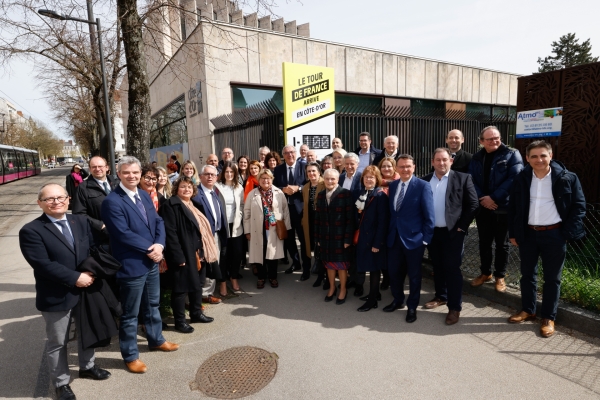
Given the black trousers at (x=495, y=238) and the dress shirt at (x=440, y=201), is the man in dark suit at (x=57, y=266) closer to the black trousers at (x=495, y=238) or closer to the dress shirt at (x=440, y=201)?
the dress shirt at (x=440, y=201)

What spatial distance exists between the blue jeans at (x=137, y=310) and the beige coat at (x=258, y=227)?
1.90 metres

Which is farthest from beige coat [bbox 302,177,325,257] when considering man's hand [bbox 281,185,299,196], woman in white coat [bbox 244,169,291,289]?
woman in white coat [bbox 244,169,291,289]

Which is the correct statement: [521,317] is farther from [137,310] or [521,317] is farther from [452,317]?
[137,310]

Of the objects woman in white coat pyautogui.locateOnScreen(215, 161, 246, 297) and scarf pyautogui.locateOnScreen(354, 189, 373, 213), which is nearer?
scarf pyautogui.locateOnScreen(354, 189, 373, 213)

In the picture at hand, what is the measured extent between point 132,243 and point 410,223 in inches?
115

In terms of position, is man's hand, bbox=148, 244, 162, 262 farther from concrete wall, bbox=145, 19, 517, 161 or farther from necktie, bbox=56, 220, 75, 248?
concrete wall, bbox=145, 19, 517, 161

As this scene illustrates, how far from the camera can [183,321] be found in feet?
13.0

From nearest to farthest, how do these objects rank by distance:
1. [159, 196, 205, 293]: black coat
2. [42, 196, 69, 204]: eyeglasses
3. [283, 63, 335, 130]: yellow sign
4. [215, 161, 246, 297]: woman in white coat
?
[42, 196, 69, 204]: eyeglasses
[159, 196, 205, 293]: black coat
[215, 161, 246, 297]: woman in white coat
[283, 63, 335, 130]: yellow sign

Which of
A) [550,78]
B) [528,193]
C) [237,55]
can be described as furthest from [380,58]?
[528,193]

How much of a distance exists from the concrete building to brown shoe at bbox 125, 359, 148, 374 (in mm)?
7713

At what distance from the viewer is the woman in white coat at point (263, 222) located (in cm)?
516

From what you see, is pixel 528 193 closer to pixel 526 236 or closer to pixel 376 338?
pixel 526 236

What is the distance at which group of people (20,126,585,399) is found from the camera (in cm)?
290

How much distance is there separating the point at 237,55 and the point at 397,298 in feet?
37.0
